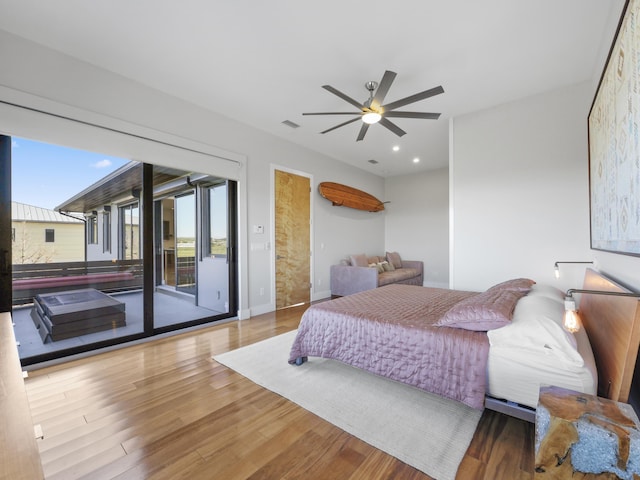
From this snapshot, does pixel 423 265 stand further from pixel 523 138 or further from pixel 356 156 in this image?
pixel 523 138

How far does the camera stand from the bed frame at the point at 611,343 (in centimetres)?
124

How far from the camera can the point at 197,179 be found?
4.29 m

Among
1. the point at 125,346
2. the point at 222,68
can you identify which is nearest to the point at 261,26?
the point at 222,68

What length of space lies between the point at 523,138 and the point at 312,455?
13.2 feet

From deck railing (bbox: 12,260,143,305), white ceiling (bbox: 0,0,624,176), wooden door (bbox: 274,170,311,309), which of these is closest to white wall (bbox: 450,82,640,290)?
white ceiling (bbox: 0,0,624,176)

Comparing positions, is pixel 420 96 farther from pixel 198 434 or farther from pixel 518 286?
pixel 198 434

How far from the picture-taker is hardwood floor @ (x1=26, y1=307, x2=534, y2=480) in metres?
1.46

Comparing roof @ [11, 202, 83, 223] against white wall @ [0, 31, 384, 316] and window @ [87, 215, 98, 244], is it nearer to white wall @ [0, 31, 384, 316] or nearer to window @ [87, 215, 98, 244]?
window @ [87, 215, 98, 244]

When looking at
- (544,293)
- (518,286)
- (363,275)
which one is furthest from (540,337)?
(363,275)

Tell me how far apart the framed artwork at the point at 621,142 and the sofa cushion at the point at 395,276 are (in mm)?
3450

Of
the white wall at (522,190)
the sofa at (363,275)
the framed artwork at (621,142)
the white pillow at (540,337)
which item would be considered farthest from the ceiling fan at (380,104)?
the sofa at (363,275)

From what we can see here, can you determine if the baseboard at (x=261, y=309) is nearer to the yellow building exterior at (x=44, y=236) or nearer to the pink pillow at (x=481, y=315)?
the yellow building exterior at (x=44, y=236)

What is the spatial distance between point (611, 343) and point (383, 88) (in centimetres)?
240

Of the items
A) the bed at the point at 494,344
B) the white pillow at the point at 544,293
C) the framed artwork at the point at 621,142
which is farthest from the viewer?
the white pillow at the point at 544,293
